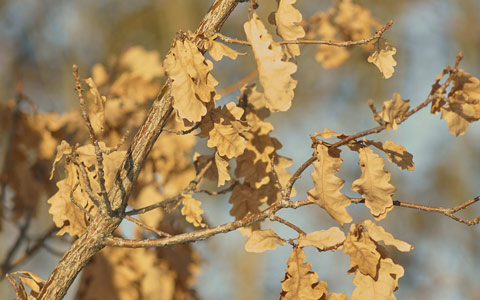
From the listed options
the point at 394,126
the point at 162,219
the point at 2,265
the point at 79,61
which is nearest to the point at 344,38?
the point at 162,219

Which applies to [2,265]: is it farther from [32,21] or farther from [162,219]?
[32,21]

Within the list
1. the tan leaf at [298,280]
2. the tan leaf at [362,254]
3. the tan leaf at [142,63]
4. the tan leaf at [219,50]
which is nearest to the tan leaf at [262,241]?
the tan leaf at [298,280]

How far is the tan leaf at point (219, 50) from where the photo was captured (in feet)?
4.00

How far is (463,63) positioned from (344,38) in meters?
6.35

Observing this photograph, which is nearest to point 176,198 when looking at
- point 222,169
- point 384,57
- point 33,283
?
point 222,169

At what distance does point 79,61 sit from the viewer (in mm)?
5934

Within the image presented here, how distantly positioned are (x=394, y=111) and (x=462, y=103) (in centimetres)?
22

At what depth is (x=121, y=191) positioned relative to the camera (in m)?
1.31

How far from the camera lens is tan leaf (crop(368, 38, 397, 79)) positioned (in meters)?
1.25

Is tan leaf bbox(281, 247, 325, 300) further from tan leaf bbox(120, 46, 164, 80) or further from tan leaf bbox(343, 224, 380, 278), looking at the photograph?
tan leaf bbox(120, 46, 164, 80)

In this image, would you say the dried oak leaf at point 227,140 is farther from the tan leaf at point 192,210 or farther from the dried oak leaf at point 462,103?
the dried oak leaf at point 462,103

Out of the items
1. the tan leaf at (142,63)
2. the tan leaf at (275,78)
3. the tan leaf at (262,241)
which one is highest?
the tan leaf at (142,63)

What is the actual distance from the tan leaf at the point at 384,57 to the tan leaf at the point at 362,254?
0.37 metres

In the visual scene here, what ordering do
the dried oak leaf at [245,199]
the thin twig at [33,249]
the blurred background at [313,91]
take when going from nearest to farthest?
the dried oak leaf at [245,199]
the thin twig at [33,249]
the blurred background at [313,91]
